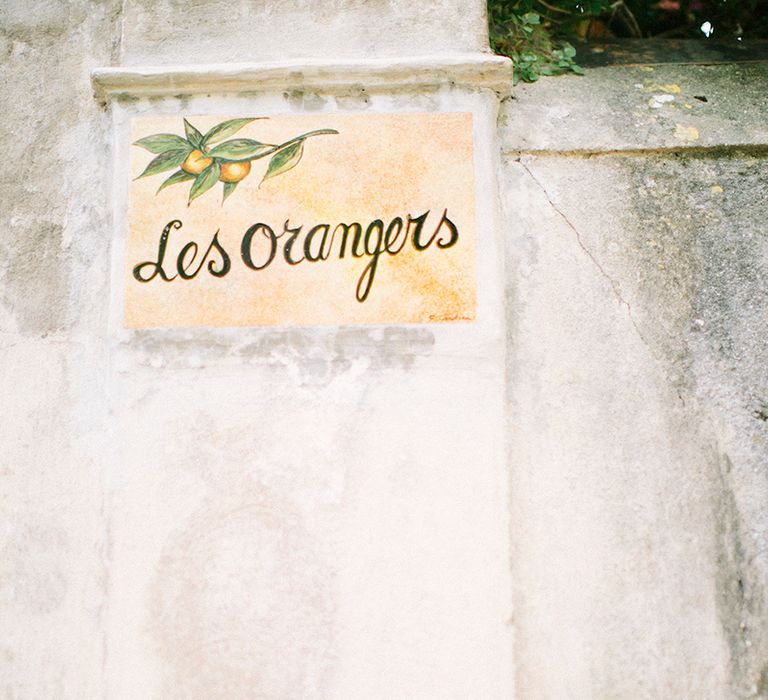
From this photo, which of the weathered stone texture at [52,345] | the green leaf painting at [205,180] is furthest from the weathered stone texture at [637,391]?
the weathered stone texture at [52,345]

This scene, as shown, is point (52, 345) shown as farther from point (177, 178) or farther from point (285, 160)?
point (285, 160)

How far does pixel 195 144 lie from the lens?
7.05 ft

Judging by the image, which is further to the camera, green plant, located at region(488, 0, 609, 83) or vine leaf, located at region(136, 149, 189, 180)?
green plant, located at region(488, 0, 609, 83)

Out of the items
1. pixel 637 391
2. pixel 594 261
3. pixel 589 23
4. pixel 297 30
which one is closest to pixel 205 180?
pixel 297 30

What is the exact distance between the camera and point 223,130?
2.15m

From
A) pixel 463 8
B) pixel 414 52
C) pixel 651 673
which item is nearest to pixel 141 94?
pixel 414 52

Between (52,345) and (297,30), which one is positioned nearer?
(52,345)

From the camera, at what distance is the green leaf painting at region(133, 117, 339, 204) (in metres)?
2.12

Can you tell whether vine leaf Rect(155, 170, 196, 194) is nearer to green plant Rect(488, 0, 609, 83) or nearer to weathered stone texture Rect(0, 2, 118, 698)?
weathered stone texture Rect(0, 2, 118, 698)

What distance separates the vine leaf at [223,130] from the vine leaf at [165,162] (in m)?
0.08

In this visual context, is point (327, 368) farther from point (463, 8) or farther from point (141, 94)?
point (463, 8)

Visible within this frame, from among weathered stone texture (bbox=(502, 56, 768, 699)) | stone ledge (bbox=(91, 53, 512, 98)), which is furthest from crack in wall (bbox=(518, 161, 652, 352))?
stone ledge (bbox=(91, 53, 512, 98))

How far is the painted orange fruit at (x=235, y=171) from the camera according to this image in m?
2.12

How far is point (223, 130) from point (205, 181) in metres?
0.18
